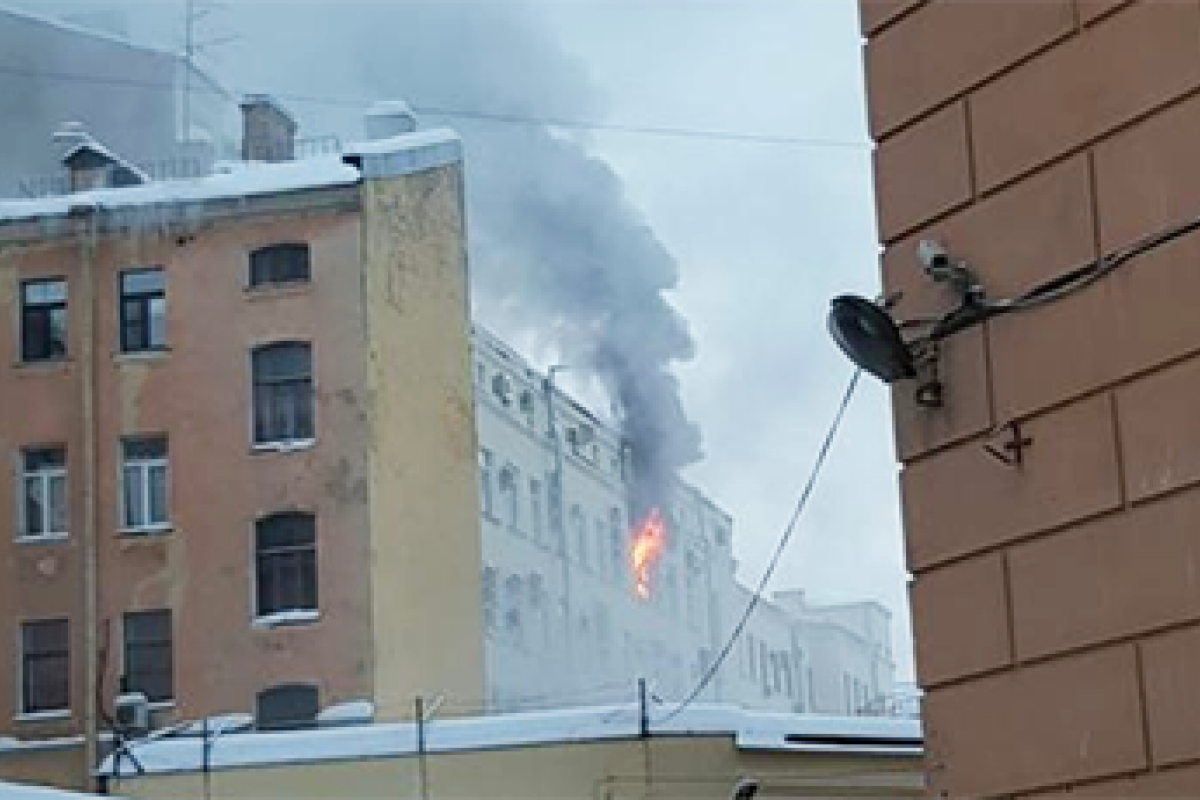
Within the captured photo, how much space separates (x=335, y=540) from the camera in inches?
1240

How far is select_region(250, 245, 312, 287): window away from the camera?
32531 millimetres

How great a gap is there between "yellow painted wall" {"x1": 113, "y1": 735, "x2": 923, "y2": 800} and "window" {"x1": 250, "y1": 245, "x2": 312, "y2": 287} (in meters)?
11.5

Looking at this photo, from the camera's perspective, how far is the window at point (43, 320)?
33.0 metres

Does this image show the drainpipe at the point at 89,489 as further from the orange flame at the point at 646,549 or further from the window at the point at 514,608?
the orange flame at the point at 646,549

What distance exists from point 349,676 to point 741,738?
1102cm

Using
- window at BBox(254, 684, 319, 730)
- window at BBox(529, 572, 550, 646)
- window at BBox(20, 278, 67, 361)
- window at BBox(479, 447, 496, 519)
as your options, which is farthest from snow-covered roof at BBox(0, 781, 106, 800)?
window at BBox(529, 572, 550, 646)

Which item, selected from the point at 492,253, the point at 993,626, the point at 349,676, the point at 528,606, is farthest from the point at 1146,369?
the point at 492,253

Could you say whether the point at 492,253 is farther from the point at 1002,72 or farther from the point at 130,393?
the point at 1002,72

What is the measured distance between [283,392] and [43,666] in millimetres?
5093

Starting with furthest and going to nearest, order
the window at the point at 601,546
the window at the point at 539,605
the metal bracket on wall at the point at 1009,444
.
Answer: the window at the point at 601,546 < the window at the point at 539,605 < the metal bracket on wall at the point at 1009,444

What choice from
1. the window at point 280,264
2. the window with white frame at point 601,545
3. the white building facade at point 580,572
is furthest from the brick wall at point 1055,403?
the window with white frame at point 601,545

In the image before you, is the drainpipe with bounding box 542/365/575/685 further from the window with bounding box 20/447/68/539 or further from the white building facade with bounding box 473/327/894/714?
the window with bounding box 20/447/68/539

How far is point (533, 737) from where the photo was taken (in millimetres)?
21500

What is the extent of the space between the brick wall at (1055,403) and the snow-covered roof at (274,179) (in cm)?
2643
